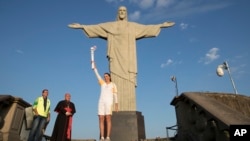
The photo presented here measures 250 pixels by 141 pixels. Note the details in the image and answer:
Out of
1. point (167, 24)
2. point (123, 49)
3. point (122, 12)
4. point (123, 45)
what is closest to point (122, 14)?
point (122, 12)

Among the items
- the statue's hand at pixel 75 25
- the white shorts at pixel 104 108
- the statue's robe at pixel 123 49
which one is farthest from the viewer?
the statue's hand at pixel 75 25

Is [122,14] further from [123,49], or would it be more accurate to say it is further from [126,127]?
[126,127]

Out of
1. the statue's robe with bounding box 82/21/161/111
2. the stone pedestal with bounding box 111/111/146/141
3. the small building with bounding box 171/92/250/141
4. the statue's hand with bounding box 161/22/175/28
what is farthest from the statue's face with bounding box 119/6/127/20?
the small building with bounding box 171/92/250/141

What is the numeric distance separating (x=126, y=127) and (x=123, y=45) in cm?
349

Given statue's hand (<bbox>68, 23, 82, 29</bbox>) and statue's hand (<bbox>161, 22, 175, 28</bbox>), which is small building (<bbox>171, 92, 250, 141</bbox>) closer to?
statue's hand (<bbox>161, 22, 175, 28</bbox>)

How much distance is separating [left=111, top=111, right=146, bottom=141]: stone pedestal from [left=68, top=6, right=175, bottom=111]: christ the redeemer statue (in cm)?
75

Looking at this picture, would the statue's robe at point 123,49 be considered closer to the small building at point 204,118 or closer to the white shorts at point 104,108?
the small building at point 204,118

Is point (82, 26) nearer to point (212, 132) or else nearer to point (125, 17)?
point (125, 17)

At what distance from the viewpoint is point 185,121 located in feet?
22.5

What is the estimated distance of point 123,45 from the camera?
450 inches

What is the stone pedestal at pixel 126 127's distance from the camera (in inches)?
372

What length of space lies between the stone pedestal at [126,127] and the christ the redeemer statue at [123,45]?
75 centimetres

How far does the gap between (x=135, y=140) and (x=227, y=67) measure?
13.7 meters

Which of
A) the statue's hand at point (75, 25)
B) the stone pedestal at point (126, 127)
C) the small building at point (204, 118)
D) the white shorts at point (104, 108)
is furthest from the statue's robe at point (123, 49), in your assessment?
the white shorts at point (104, 108)
